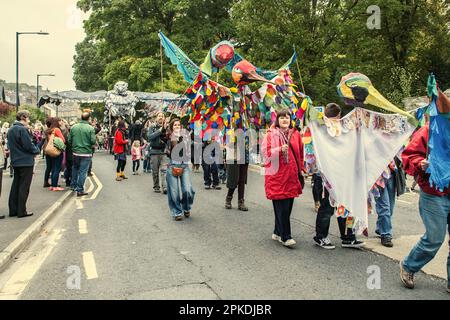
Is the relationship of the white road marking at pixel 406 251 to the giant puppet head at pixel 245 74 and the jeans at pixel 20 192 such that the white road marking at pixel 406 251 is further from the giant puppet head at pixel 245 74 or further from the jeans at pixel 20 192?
the jeans at pixel 20 192

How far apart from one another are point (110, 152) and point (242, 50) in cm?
974

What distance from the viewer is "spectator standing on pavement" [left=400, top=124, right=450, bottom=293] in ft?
13.6

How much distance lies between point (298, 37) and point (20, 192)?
51.0 ft

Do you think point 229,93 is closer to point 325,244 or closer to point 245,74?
point 245,74

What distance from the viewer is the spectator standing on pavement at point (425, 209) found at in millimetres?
4145

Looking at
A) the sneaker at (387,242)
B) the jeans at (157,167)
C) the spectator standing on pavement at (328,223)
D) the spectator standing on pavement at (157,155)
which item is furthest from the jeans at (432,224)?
the jeans at (157,167)

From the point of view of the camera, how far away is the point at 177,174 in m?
7.77

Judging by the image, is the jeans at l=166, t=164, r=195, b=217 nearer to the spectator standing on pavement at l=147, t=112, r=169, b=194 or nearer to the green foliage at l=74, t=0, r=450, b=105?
the spectator standing on pavement at l=147, t=112, r=169, b=194

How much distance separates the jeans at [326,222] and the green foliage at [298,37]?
14.2m

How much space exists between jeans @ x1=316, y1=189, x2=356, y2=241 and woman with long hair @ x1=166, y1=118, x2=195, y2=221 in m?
2.77

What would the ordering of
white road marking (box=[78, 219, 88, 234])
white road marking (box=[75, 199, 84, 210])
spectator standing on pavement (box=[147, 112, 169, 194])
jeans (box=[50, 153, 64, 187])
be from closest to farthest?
white road marking (box=[78, 219, 88, 234]) → white road marking (box=[75, 199, 84, 210]) → spectator standing on pavement (box=[147, 112, 169, 194]) → jeans (box=[50, 153, 64, 187])

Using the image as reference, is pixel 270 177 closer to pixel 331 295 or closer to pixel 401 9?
pixel 331 295

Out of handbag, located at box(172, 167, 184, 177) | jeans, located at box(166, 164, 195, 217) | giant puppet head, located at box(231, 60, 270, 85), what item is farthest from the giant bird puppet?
jeans, located at box(166, 164, 195, 217)

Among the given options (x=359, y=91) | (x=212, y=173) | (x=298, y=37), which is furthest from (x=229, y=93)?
(x=298, y=37)
